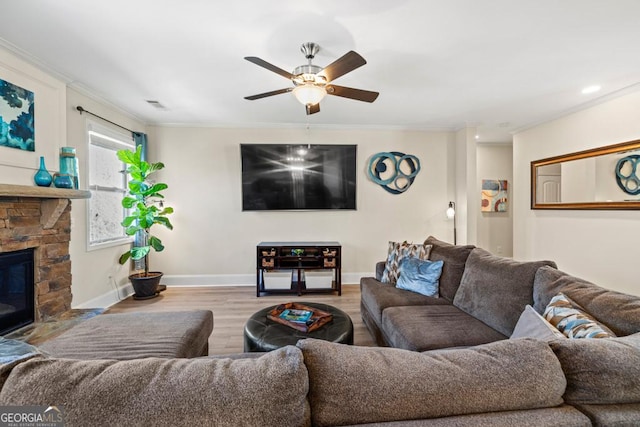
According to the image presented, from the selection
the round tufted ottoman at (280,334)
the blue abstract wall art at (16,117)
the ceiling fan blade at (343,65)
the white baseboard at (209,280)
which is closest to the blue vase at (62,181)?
the blue abstract wall art at (16,117)

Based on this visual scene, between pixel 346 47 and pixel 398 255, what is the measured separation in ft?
6.74

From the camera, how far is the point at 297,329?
1911 millimetres

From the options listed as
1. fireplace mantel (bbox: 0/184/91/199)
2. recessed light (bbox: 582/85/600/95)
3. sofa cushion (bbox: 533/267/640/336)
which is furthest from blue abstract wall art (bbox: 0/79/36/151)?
recessed light (bbox: 582/85/600/95)

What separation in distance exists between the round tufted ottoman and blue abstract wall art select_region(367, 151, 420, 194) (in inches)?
119

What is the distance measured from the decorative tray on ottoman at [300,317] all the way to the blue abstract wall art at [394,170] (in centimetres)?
293

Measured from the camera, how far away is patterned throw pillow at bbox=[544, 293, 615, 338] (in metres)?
1.11

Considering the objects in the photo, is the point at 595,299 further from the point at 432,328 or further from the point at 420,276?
the point at 420,276

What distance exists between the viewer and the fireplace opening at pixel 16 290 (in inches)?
93.3

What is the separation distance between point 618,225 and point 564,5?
111 inches

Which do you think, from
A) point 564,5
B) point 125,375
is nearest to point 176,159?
point 125,375

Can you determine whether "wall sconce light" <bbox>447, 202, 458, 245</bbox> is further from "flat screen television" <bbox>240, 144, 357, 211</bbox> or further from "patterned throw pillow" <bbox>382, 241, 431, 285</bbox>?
"patterned throw pillow" <bbox>382, 241, 431, 285</bbox>

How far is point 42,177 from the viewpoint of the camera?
8.46 feet

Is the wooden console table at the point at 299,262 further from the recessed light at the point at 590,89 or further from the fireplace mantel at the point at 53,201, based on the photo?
the recessed light at the point at 590,89

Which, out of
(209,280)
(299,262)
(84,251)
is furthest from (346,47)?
(209,280)
